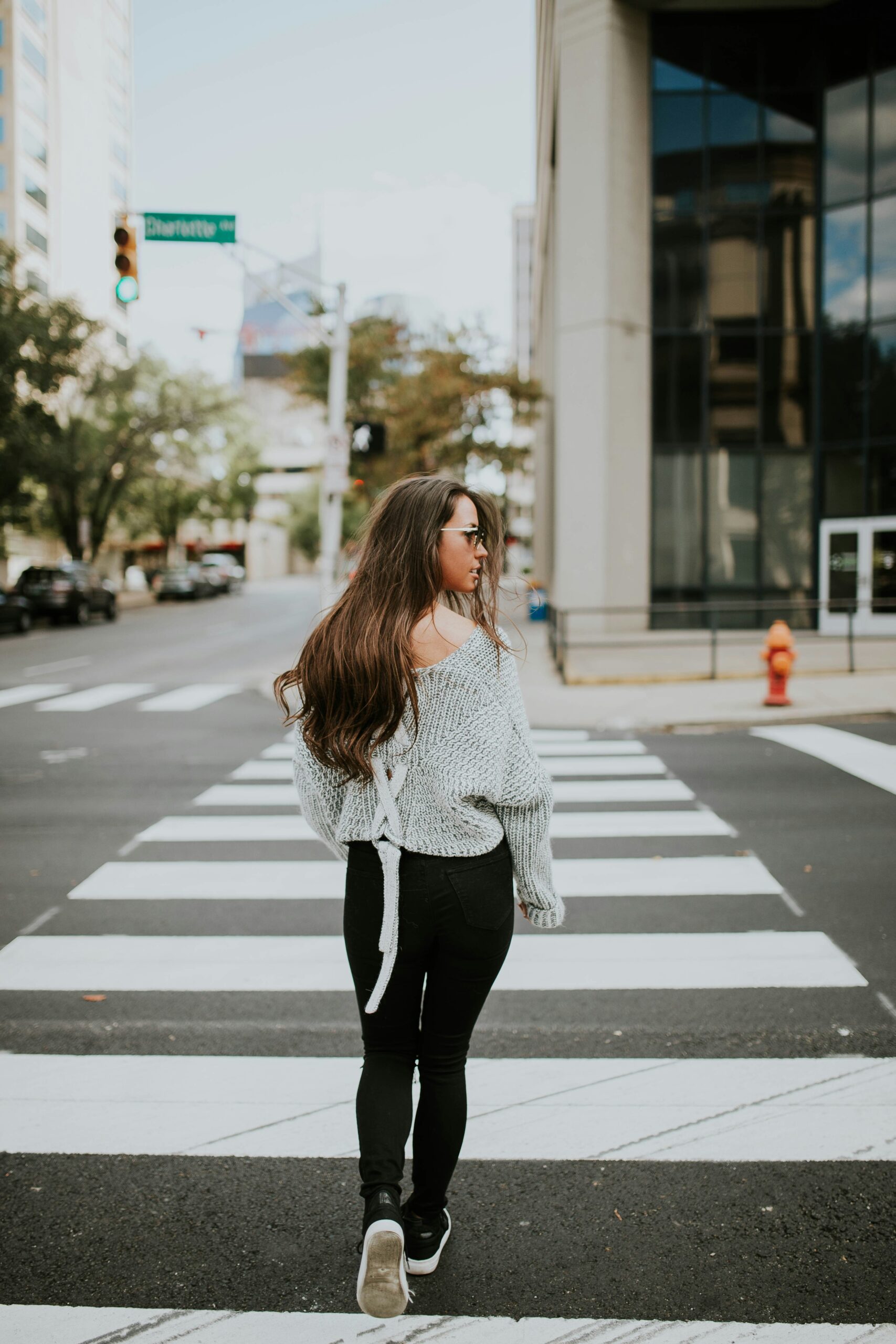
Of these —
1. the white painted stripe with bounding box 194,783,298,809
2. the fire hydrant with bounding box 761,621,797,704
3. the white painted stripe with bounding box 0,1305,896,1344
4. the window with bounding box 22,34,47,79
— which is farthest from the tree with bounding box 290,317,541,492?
the window with bounding box 22,34,47,79

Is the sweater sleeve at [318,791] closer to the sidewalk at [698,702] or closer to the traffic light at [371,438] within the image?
the sidewalk at [698,702]

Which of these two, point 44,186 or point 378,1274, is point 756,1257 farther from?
point 44,186

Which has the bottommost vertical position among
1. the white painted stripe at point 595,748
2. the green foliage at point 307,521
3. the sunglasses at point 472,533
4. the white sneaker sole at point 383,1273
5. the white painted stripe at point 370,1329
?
the white painted stripe at point 370,1329

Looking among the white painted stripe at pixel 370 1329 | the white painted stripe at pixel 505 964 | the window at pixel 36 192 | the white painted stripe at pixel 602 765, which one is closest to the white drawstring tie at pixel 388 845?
the white painted stripe at pixel 370 1329

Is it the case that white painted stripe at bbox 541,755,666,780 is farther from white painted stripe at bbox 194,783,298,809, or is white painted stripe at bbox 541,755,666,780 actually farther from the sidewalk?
white painted stripe at bbox 194,783,298,809

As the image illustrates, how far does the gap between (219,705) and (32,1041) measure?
10485mm

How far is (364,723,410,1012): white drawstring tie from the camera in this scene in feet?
7.86

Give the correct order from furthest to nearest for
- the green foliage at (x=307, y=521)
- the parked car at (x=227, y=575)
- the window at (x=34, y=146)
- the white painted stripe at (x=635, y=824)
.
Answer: the green foliage at (x=307, y=521)
the window at (x=34, y=146)
the parked car at (x=227, y=575)
the white painted stripe at (x=635, y=824)

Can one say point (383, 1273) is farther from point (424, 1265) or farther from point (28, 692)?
point (28, 692)

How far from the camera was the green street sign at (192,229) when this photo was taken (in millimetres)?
14469

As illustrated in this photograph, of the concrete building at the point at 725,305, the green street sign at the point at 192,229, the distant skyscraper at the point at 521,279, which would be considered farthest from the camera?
the distant skyscraper at the point at 521,279

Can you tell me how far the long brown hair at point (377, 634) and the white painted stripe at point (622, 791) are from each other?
5561 mm

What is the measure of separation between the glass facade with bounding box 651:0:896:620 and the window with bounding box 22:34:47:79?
5057 centimetres

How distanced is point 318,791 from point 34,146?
69022 mm
